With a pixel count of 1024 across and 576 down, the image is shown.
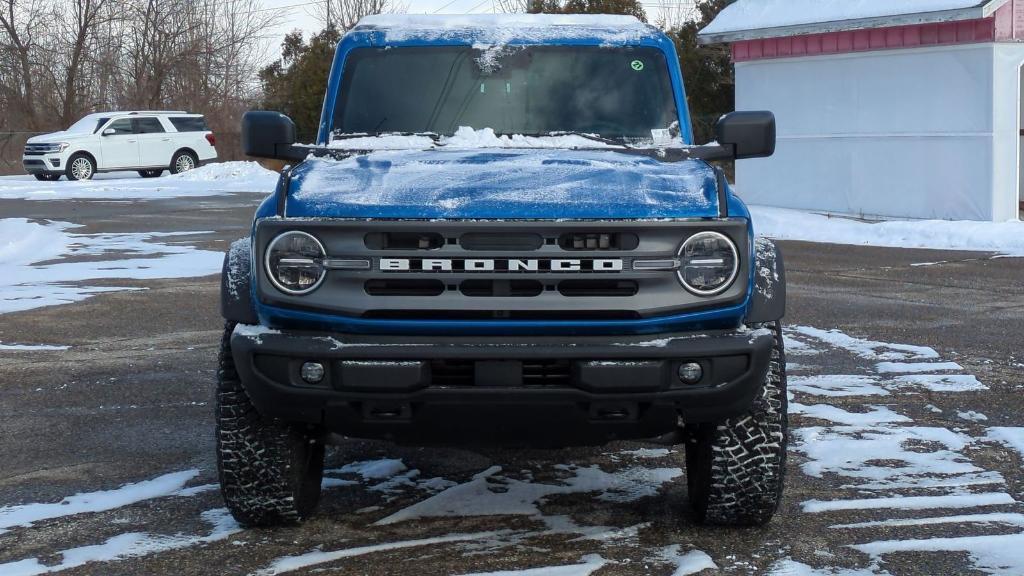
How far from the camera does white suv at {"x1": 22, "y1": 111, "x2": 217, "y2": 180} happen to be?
33250 mm

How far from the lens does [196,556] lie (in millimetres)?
4605

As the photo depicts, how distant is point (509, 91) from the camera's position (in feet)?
19.5

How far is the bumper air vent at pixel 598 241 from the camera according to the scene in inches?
170

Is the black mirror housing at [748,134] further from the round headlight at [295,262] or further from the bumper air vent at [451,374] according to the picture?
the round headlight at [295,262]

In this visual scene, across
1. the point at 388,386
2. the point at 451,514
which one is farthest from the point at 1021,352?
the point at 388,386

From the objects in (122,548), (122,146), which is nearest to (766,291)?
(122,548)

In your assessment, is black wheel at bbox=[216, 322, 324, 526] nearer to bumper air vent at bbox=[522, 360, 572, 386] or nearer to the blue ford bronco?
the blue ford bronco

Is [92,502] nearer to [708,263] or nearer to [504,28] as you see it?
[708,263]

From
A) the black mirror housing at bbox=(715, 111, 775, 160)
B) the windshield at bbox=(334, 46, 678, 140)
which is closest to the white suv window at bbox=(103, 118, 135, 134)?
the windshield at bbox=(334, 46, 678, 140)

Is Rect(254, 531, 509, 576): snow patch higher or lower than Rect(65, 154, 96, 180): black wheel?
lower

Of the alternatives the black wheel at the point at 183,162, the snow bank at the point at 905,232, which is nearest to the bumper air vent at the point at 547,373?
the snow bank at the point at 905,232

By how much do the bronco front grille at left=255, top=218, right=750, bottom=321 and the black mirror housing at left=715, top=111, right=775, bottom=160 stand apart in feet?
4.10

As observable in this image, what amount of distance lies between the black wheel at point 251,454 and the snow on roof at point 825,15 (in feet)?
52.0

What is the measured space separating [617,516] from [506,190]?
4.66ft
